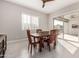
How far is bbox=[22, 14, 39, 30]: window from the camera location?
6.45m

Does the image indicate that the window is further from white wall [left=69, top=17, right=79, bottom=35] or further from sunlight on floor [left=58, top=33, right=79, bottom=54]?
white wall [left=69, top=17, right=79, bottom=35]

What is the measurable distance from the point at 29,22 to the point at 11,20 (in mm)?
1756

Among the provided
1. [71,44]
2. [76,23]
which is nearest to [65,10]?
[76,23]

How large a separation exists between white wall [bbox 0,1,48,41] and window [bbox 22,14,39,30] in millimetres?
399

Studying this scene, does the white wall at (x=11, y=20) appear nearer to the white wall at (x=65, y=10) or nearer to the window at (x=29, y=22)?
the window at (x=29, y=22)

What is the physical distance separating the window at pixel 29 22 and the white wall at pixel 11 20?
0.40 meters

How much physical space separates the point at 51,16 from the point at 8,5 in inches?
171

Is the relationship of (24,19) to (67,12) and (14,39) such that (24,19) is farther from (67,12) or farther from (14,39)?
(67,12)

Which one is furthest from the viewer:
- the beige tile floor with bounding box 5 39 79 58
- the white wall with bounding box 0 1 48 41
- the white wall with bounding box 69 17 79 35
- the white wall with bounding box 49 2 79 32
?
the white wall with bounding box 69 17 79 35

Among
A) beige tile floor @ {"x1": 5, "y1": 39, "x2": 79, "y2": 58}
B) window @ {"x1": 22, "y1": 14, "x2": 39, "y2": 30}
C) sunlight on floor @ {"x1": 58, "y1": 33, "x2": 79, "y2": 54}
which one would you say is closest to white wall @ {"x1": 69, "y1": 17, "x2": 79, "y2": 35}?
sunlight on floor @ {"x1": 58, "y1": 33, "x2": 79, "y2": 54}

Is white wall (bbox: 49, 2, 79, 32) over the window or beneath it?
over

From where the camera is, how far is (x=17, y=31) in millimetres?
5879

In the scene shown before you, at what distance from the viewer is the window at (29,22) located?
645 cm

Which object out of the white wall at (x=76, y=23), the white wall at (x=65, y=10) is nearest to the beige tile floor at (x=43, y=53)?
the white wall at (x=65, y=10)
